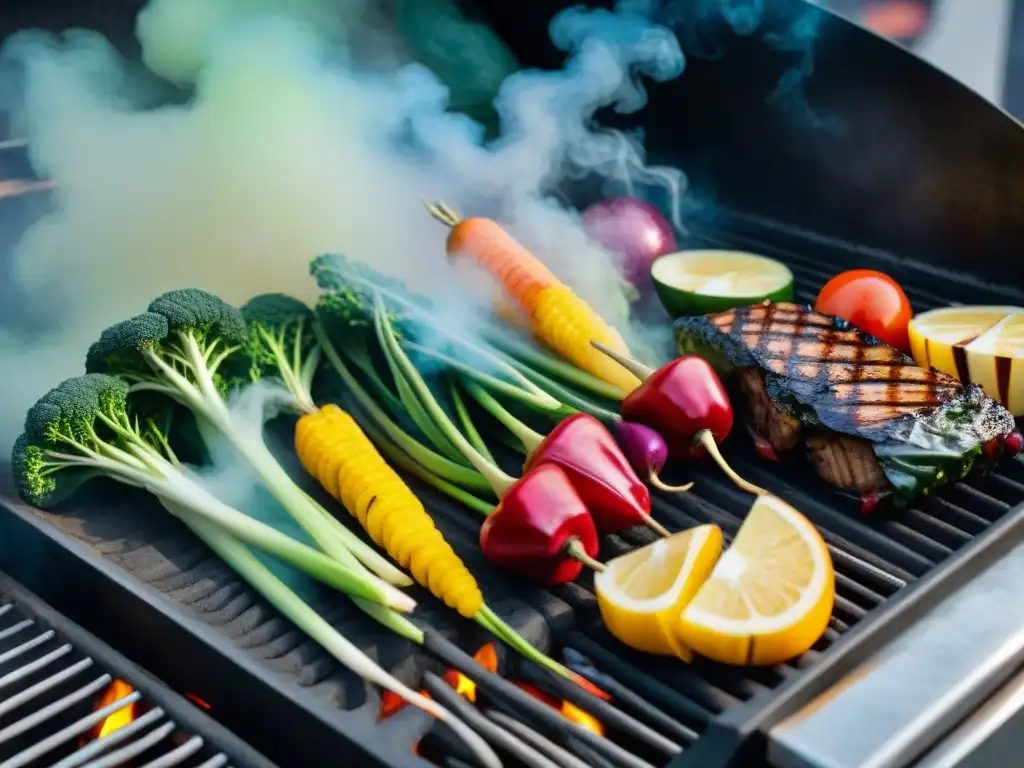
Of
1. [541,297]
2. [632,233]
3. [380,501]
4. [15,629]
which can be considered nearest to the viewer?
[15,629]

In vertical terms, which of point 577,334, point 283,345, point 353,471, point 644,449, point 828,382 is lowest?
point 353,471

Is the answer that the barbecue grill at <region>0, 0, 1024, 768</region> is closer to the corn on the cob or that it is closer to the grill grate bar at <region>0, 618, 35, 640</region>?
the grill grate bar at <region>0, 618, 35, 640</region>

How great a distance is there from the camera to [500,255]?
9.96 feet

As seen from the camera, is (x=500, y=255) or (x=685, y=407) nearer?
(x=685, y=407)

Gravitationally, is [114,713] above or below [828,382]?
below

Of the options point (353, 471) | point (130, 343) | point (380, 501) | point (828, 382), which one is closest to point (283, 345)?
point (130, 343)

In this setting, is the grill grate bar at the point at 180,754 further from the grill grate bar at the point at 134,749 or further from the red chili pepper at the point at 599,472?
the red chili pepper at the point at 599,472

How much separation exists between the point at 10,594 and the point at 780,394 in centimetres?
160

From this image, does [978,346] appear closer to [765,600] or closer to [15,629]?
[765,600]

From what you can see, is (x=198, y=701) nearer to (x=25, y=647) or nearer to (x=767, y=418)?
(x=25, y=647)

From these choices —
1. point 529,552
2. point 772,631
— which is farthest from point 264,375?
point 772,631

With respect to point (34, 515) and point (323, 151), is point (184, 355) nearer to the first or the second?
point (34, 515)

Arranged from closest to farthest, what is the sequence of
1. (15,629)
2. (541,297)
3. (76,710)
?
(76,710) → (15,629) → (541,297)

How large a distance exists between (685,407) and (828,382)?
0.99ft
